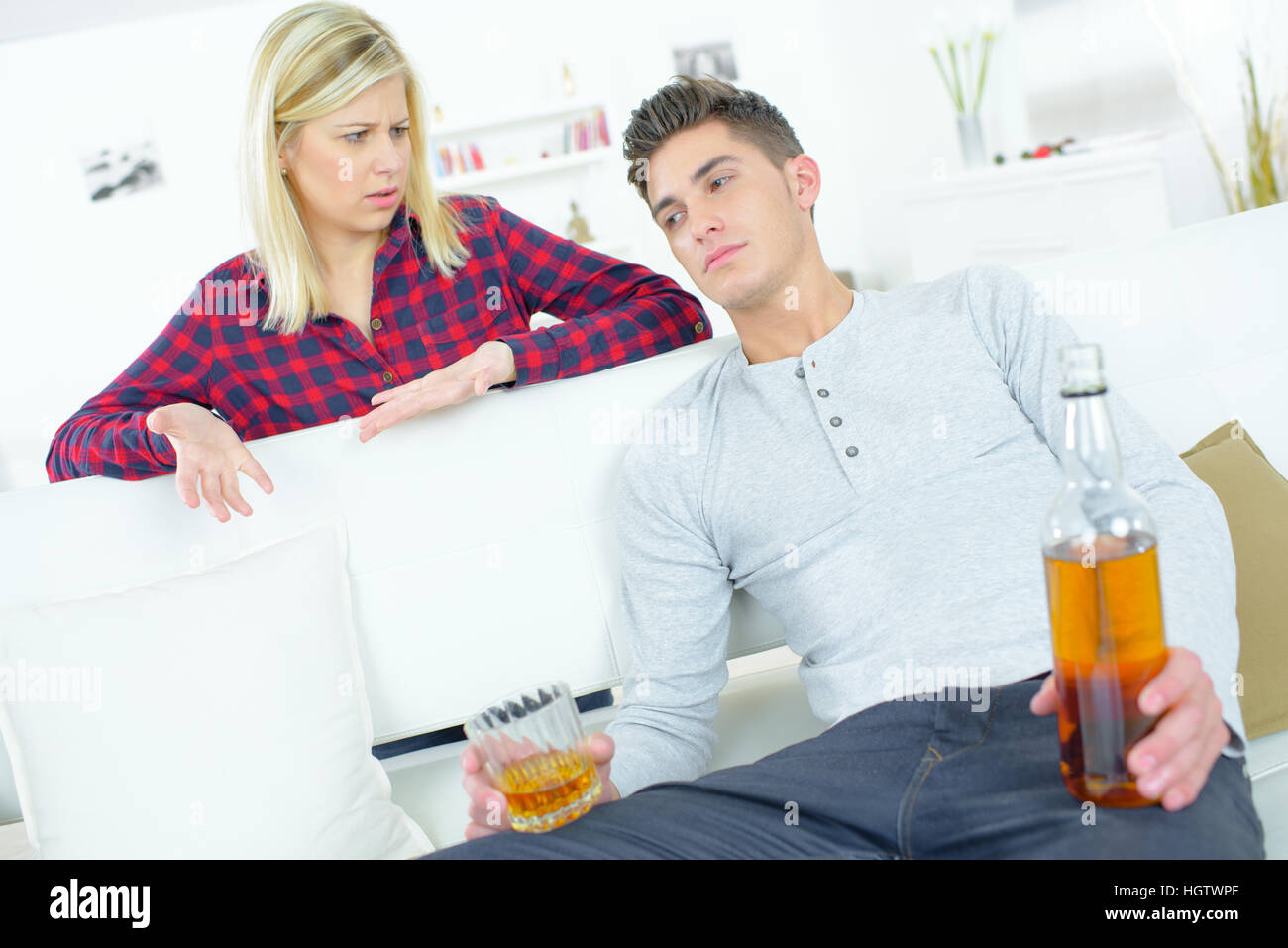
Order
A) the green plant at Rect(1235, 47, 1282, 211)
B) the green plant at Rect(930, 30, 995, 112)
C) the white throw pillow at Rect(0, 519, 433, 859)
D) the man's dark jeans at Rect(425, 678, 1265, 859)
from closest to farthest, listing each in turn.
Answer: the man's dark jeans at Rect(425, 678, 1265, 859) → the white throw pillow at Rect(0, 519, 433, 859) → the green plant at Rect(1235, 47, 1282, 211) → the green plant at Rect(930, 30, 995, 112)

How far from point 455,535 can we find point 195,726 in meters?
0.41

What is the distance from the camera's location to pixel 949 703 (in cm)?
115

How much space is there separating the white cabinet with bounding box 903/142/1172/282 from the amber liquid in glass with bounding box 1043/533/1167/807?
2.82m

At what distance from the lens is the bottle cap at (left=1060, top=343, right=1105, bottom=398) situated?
783mm

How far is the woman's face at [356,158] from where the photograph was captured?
5.41ft

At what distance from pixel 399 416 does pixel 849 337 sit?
23.6 inches

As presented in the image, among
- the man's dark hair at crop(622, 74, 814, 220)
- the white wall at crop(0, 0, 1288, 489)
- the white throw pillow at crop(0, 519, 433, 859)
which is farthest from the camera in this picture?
the white wall at crop(0, 0, 1288, 489)

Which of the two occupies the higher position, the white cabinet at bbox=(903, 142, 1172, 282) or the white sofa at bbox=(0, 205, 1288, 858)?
the white cabinet at bbox=(903, 142, 1172, 282)

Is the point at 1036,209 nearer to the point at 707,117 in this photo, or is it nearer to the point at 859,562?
the point at 707,117

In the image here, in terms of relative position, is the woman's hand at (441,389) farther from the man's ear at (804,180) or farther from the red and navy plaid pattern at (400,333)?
the man's ear at (804,180)

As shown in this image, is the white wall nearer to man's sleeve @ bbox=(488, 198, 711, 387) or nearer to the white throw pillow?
man's sleeve @ bbox=(488, 198, 711, 387)

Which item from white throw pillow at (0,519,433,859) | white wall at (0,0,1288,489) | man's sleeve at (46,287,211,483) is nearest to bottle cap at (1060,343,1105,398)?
white throw pillow at (0,519,433,859)

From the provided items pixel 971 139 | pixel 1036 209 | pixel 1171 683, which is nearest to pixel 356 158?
pixel 1171 683

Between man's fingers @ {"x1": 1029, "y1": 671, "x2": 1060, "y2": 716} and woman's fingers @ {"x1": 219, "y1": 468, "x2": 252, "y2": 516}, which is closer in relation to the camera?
man's fingers @ {"x1": 1029, "y1": 671, "x2": 1060, "y2": 716}
